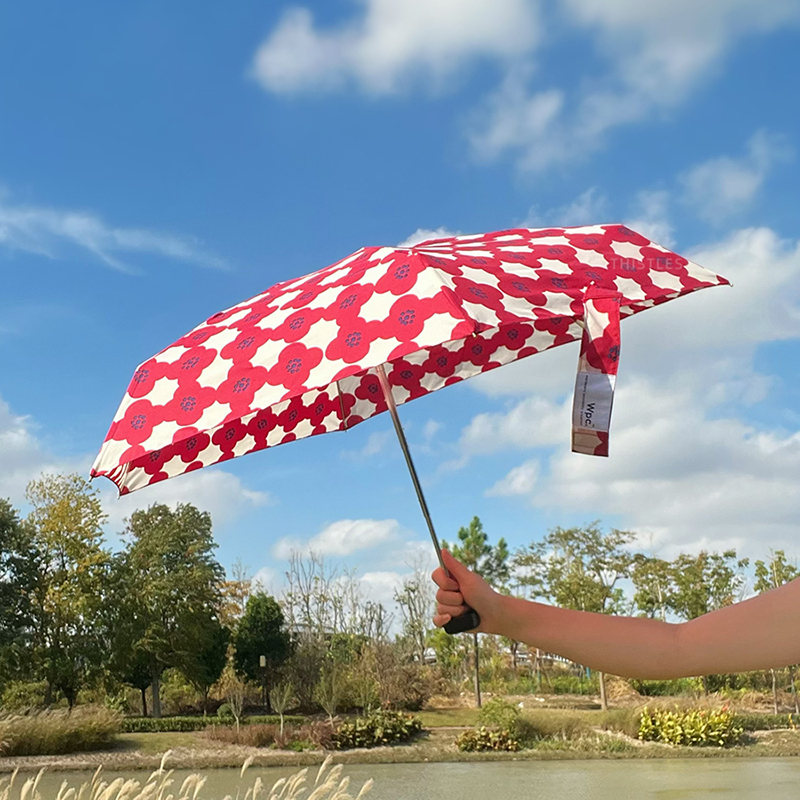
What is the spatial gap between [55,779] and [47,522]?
10.1m

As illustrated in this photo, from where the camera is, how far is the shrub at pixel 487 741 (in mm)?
14930

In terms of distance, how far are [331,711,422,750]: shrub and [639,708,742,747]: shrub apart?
429 centimetres

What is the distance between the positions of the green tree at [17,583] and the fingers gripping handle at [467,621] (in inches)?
851

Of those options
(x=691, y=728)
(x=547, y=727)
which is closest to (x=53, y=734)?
(x=547, y=727)

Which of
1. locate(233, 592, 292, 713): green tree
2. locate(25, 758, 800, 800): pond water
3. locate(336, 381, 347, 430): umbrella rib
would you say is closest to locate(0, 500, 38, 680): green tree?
locate(233, 592, 292, 713): green tree

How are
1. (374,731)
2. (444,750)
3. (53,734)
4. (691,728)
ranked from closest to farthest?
(444,750) < (53,734) < (691,728) < (374,731)

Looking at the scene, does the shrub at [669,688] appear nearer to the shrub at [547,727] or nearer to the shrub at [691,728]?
the shrub at [691,728]

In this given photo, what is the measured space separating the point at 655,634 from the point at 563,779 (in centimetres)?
1125

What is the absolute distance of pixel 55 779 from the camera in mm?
12578

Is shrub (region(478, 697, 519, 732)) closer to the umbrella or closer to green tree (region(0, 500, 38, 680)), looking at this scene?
green tree (region(0, 500, 38, 680))

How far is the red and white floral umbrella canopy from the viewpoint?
1.74 meters

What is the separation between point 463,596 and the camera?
1580 mm

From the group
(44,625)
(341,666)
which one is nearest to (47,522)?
(44,625)

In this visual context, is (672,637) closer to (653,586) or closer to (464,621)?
(464,621)
